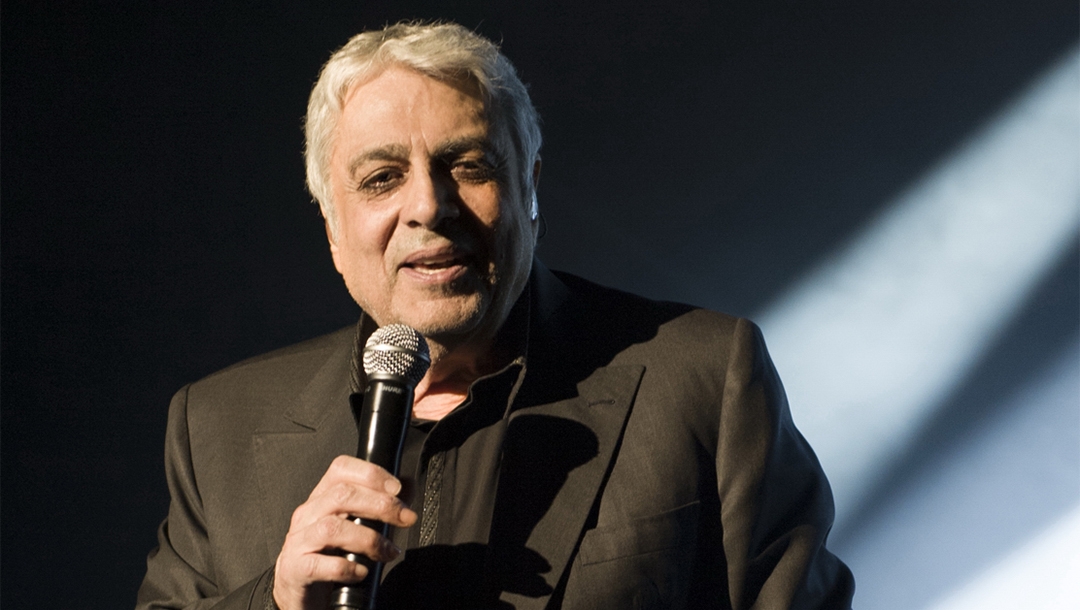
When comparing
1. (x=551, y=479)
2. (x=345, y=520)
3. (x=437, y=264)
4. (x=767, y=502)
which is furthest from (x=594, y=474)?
(x=345, y=520)

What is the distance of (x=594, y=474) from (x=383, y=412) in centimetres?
48

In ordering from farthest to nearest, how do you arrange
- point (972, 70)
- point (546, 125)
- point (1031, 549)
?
point (546, 125) < point (972, 70) < point (1031, 549)

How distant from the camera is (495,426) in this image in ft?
5.30

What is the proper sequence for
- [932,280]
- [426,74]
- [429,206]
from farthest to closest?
[932,280] → [426,74] → [429,206]

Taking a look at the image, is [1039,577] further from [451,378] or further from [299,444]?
[299,444]

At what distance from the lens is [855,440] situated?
92.4 inches

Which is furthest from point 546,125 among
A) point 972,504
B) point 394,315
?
point 972,504

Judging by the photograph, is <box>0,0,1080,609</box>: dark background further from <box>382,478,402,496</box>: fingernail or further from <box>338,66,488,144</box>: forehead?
<box>382,478,402,496</box>: fingernail

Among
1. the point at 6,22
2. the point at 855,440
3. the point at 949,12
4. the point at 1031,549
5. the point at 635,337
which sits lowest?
the point at 1031,549

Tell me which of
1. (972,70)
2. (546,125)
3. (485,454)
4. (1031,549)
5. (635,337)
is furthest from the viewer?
(546,125)

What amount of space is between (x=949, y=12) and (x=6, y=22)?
2523 millimetres

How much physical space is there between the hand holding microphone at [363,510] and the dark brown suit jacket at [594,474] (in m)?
0.20

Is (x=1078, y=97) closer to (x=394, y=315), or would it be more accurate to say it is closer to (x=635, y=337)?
(x=635, y=337)

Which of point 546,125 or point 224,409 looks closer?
point 224,409
